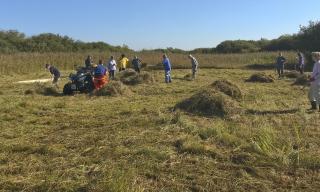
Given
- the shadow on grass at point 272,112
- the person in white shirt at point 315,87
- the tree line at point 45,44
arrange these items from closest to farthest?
the shadow on grass at point 272,112
the person in white shirt at point 315,87
the tree line at point 45,44

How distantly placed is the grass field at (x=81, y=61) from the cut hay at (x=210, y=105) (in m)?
23.3

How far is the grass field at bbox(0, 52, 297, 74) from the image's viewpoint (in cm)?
3697

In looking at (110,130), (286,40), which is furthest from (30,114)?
(286,40)

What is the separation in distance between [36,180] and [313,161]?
410cm

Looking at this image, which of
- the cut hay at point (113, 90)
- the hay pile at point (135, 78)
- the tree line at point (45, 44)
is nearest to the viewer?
the cut hay at point (113, 90)

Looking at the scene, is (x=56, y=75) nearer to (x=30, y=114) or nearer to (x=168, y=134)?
(x=30, y=114)

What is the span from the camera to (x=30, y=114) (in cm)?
1427

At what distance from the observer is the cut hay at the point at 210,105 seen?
13094mm

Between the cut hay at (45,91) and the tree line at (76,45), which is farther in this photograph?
the tree line at (76,45)

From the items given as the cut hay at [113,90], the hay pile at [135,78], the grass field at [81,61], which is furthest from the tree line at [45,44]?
the cut hay at [113,90]

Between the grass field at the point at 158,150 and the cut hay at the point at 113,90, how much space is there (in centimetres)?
461

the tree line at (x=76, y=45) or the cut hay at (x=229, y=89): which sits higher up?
the tree line at (x=76, y=45)

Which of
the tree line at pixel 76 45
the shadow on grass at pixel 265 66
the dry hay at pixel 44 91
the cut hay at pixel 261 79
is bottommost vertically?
the shadow on grass at pixel 265 66

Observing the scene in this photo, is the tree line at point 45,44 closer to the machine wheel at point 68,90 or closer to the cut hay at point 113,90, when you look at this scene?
the machine wheel at point 68,90
